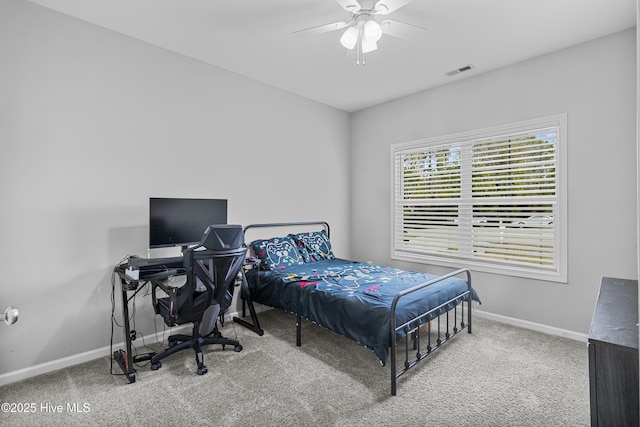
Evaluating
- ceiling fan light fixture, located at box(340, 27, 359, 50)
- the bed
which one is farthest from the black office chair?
ceiling fan light fixture, located at box(340, 27, 359, 50)

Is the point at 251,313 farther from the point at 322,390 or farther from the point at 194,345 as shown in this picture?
the point at 322,390

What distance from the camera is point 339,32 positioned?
9.16 ft

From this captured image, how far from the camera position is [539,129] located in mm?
3209

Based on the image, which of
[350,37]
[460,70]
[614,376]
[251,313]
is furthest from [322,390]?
[460,70]

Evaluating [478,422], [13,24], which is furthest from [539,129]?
[13,24]

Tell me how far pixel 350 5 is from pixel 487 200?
8.46 ft

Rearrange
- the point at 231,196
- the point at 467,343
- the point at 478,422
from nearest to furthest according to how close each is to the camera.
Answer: the point at 478,422 < the point at 467,343 < the point at 231,196

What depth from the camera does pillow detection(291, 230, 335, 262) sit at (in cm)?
405

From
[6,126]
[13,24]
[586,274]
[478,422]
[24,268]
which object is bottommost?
[478,422]

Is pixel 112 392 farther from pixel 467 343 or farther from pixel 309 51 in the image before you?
pixel 309 51

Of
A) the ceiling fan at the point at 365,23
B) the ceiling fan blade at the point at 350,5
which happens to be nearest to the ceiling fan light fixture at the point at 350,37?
the ceiling fan at the point at 365,23

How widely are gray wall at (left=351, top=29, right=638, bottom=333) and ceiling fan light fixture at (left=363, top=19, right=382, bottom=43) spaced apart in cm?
158

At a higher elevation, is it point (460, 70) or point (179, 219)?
point (460, 70)

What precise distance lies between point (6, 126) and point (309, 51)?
2513 millimetres
